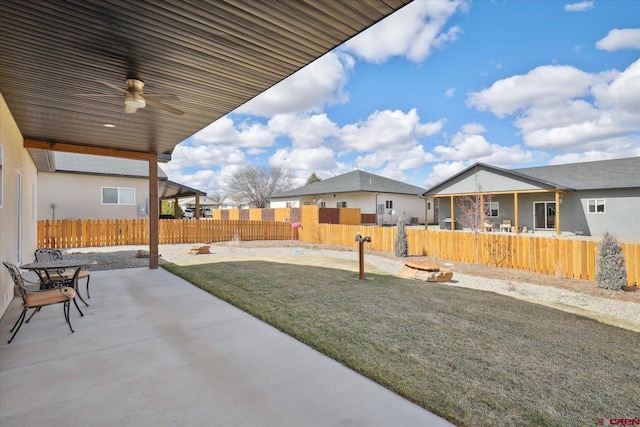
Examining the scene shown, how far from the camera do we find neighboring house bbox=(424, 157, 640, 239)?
16.1 meters

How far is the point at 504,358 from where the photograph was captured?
117 inches

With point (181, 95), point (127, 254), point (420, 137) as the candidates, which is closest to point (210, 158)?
point (420, 137)

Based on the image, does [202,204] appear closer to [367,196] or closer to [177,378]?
[367,196]

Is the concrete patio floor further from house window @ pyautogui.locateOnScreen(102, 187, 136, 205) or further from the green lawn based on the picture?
house window @ pyautogui.locateOnScreen(102, 187, 136, 205)

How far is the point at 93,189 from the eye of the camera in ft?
49.3

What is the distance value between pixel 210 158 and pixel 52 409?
8402 centimetres

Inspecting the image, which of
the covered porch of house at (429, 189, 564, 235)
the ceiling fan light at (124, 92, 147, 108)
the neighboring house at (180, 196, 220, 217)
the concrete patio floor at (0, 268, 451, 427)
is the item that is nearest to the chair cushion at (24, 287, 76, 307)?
the concrete patio floor at (0, 268, 451, 427)

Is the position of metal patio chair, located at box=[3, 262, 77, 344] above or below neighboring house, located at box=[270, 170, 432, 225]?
below

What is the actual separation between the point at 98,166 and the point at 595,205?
26323mm

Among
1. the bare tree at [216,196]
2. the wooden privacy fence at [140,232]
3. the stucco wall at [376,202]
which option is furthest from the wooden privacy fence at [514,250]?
the bare tree at [216,196]

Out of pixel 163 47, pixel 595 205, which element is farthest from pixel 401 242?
pixel 595 205

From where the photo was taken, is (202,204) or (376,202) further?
(202,204)

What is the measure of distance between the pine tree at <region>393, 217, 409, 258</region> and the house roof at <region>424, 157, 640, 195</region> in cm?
1023

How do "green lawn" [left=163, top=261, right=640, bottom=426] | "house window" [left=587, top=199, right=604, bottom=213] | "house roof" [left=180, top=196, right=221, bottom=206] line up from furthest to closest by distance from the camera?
"house roof" [left=180, top=196, right=221, bottom=206]
"house window" [left=587, top=199, right=604, bottom=213]
"green lawn" [left=163, top=261, right=640, bottom=426]
